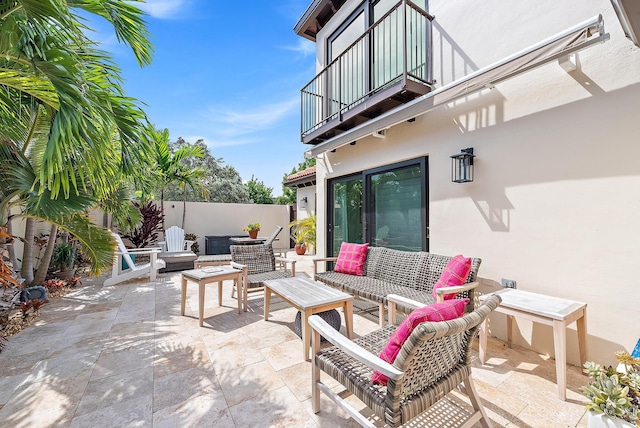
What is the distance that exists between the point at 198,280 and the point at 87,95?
95.4 inches

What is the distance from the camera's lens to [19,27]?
2342 mm

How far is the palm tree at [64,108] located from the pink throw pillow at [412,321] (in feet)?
9.35

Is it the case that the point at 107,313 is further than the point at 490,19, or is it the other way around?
the point at 107,313

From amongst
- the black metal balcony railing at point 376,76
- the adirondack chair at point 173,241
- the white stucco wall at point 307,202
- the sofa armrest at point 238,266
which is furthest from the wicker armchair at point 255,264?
the white stucco wall at point 307,202

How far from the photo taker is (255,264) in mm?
4633

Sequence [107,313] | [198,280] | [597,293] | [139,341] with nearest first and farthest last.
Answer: [597,293]
[139,341]
[198,280]
[107,313]

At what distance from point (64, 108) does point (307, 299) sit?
2839 millimetres

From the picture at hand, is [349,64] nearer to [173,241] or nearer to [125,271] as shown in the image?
[125,271]

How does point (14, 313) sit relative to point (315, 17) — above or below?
below

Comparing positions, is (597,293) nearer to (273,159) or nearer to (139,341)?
(139,341)

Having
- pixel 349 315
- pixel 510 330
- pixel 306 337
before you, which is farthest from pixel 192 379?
pixel 510 330

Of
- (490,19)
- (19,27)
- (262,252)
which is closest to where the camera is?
(19,27)

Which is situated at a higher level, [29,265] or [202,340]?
[29,265]

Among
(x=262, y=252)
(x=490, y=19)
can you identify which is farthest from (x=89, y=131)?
(x=490, y=19)
